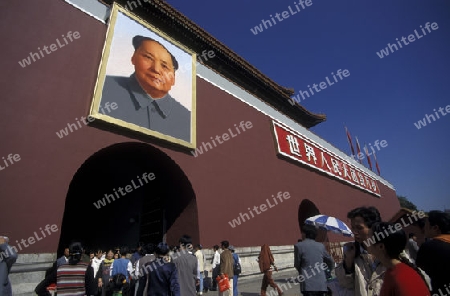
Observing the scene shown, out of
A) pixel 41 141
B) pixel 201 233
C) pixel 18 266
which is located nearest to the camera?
pixel 18 266

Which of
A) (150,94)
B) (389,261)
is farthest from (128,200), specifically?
(389,261)

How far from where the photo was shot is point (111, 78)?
20.0ft

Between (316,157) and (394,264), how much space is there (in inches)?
501

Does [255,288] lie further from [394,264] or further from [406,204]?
[406,204]

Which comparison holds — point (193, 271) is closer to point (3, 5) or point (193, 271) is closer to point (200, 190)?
point (200, 190)

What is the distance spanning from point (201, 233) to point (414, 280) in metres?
6.07

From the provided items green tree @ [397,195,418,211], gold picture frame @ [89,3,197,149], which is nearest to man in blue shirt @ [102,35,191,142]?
gold picture frame @ [89,3,197,149]

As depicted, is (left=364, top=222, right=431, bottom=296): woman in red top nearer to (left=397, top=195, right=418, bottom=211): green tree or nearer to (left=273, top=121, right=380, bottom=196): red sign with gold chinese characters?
(left=273, top=121, right=380, bottom=196): red sign with gold chinese characters

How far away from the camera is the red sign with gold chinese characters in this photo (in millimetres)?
11617

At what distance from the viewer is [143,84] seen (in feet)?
22.1

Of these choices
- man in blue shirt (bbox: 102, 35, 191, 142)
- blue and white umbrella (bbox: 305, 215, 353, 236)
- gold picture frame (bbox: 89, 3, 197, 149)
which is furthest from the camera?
blue and white umbrella (bbox: 305, 215, 353, 236)

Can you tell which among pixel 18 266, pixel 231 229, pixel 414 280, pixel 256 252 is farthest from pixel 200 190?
pixel 414 280

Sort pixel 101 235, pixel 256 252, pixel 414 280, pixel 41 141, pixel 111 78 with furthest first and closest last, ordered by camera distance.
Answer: pixel 101 235
pixel 256 252
pixel 111 78
pixel 41 141
pixel 414 280

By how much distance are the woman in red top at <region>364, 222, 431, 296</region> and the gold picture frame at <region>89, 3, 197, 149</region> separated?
5.44m
